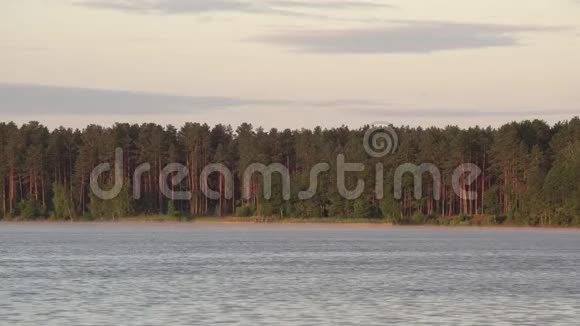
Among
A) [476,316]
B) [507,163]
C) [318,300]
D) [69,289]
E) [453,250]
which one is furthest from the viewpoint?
[507,163]

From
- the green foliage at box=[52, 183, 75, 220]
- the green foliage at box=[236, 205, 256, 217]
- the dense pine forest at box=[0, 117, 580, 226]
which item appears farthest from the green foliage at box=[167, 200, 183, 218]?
the green foliage at box=[52, 183, 75, 220]

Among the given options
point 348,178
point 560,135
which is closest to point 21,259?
point 348,178

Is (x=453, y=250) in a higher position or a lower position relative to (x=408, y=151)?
lower

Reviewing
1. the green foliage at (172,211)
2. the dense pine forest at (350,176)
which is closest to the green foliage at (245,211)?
the dense pine forest at (350,176)

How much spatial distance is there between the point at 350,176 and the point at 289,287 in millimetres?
117789

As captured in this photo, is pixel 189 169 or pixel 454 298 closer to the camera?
pixel 454 298

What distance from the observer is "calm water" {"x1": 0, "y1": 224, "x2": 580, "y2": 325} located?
42.6 meters

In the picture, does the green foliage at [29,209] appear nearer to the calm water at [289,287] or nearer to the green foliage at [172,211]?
the green foliage at [172,211]

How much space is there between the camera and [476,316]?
42.8 metres

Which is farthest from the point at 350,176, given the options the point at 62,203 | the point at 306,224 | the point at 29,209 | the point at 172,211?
the point at 29,209

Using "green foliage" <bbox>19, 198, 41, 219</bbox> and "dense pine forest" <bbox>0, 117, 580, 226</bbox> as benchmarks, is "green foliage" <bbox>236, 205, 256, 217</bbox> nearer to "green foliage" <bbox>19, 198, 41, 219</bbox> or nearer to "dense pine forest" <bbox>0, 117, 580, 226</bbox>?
"dense pine forest" <bbox>0, 117, 580, 226</bbox>

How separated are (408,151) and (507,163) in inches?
565

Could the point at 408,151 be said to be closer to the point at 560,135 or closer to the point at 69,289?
the point at 560,135

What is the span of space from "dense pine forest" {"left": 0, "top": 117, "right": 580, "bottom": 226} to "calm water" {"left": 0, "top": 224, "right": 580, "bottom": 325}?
202 feet
